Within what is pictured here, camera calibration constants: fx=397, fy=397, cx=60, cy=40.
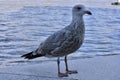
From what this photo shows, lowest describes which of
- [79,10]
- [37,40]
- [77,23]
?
[37,40]

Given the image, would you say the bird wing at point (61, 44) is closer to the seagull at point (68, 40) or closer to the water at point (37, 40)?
the seagull at point (68, 40)

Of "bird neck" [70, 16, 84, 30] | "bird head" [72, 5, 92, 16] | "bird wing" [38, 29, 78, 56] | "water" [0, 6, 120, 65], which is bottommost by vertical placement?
"water" [0, 6, 120, 65]

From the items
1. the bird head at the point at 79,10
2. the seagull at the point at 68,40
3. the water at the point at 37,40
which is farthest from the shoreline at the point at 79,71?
the water at the point at 37,40

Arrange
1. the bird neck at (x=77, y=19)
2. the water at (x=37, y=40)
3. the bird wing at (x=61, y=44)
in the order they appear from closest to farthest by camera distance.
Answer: the bird wing at (x=61, y=44), the bird neck at (x=77, y=19), the water at (x=37, y=40)

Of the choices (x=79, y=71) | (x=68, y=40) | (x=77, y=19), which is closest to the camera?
(x=68, y=40)

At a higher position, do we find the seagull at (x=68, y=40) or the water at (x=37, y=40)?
the seagull at (x=68, y=40)

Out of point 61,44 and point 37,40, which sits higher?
point 61,44

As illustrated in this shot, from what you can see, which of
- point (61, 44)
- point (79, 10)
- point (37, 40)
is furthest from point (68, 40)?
point (37, 40)

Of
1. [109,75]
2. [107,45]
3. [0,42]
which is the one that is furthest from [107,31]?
[109,75]

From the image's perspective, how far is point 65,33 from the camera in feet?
17.0

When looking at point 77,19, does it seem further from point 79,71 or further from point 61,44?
point 79,71

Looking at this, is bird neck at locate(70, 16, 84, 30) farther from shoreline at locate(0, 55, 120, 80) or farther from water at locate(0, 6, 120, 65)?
water at locate(0, 6, 120, 65)

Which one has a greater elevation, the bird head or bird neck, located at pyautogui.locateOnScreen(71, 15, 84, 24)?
the bird head

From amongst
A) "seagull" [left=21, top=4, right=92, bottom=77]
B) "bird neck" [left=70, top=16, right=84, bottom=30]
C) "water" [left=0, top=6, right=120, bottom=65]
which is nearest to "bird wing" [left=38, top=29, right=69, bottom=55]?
"seagull" [left=21, top=4, right=92, bottom=77]
